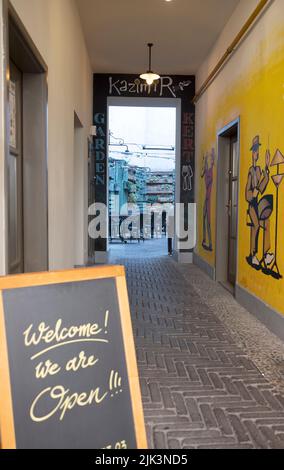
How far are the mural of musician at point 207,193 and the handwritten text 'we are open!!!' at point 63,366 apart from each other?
5594 mm

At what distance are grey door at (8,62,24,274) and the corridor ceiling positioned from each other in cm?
297

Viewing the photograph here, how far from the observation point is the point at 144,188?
15.8 metres

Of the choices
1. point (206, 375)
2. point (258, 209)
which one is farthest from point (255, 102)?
point (206, 375)

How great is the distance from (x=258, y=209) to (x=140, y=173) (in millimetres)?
11303

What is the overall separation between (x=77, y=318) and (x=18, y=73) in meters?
2.46

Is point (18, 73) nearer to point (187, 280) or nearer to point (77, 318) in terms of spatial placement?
point (77, 318)

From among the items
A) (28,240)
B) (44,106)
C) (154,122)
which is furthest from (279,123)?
(154,122)

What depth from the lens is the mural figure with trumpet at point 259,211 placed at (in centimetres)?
406

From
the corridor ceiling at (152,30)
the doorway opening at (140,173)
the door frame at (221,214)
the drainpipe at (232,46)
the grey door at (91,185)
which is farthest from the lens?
the doorway opening at (140,173)

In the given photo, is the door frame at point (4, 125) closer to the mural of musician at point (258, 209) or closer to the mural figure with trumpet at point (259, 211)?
the mural figure with trumpet at point (259, 211)

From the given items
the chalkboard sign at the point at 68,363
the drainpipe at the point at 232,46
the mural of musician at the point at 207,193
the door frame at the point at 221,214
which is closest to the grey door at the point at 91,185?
the mural of musician at the point at 207,193

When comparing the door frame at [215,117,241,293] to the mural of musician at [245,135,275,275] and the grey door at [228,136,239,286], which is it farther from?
the mural of musician at [245,135,275,275]

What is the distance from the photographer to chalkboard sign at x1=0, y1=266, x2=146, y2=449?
124 centimetres

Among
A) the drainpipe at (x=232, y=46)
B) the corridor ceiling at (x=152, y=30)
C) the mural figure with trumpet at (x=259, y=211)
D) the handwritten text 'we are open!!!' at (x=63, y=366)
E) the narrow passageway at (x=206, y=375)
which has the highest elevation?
the corridor ceiling at (x=152, y=30)
